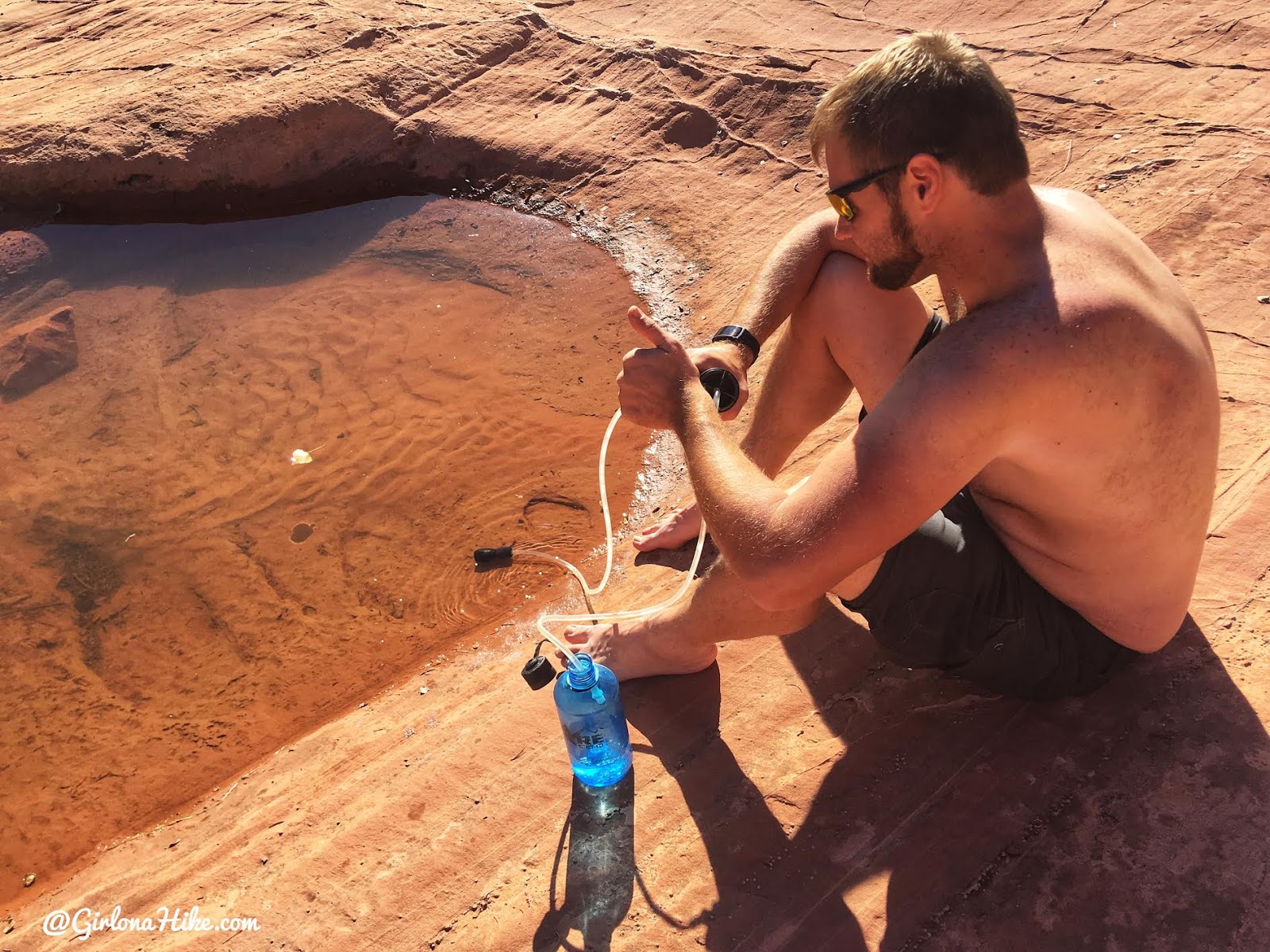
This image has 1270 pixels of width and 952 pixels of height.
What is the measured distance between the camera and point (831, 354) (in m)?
2.54

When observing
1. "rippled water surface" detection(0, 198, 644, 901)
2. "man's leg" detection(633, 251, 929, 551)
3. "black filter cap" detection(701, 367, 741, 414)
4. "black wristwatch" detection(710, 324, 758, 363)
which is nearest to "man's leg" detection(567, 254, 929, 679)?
"man's leg" detection(633, 251, 929, 551)

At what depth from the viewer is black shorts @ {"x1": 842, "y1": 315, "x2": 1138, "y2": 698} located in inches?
78.5

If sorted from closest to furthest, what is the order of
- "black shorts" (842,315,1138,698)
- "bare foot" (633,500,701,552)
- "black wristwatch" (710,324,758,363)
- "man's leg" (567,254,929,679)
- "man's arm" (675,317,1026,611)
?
"man's arm" (675,317,1026,611), "black shorts" (842,315,1138,698), "man's leg" (567,254,929,679), "black wristwatch" (710,324,758,363), "bare foot" (633,500,701,552)

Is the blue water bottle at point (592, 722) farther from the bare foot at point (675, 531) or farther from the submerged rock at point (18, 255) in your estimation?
the submerged rock at point (18, 255)

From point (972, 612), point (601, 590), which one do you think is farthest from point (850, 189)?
point (601, 590)

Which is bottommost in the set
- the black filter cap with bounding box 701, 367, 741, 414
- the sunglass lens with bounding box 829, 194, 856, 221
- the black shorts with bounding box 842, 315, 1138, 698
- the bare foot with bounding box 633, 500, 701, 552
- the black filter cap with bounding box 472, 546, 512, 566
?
the bare foot with bounding box 633, 500, 701, 552

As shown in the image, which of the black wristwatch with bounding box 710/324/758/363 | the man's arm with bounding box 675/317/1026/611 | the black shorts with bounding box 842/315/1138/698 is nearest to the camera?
the man's arm with bounding box 675/317/1026/611

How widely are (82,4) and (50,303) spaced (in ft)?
9.37

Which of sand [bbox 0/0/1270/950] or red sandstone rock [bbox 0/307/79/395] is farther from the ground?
red sandstone rock [bbox 0/307/79/395]

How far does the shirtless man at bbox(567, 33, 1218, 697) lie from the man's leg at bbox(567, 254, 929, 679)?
0.06 ft

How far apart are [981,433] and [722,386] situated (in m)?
0.90

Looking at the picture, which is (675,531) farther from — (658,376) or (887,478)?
(887,478)

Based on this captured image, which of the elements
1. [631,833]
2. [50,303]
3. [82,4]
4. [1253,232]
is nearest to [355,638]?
[631,833]

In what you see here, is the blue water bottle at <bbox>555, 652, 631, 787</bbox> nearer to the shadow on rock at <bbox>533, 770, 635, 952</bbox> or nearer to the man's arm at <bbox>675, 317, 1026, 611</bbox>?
the shadow on rock at <bbox>533, 770, 635, 952</bbox>
